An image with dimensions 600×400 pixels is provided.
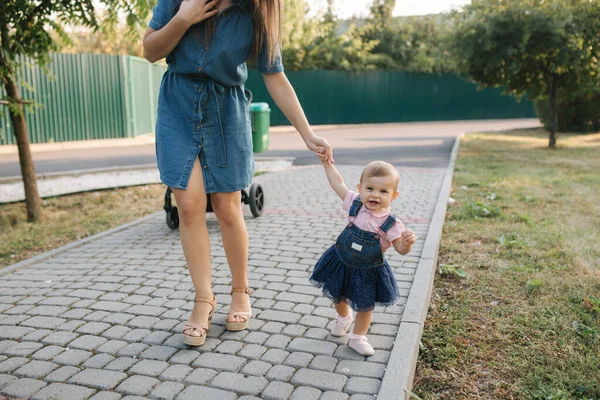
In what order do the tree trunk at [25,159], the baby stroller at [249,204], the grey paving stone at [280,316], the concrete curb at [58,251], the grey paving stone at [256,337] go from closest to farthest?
the grey paving stone at [256,337] < the grey paving stone at [280,316] < the concrete curb at [58,251] < the baby stroller at [249,204] < the tree trunk at [25,159]

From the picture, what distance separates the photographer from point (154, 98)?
19.3 m

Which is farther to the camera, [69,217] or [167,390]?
[69,217]

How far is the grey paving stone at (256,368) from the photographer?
109 inches

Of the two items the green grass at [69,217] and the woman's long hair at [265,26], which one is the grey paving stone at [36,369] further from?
the green grass at [69,217]

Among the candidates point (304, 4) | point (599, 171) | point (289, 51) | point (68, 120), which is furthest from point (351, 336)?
point (304, 4)

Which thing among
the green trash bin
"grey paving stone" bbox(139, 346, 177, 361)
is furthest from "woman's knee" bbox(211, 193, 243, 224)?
the green trash bin

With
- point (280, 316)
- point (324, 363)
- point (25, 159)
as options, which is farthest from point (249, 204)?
point (324, 363)

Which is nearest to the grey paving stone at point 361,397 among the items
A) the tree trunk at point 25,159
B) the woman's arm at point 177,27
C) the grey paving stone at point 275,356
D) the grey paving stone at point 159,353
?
the grey paving stone at point 275,356

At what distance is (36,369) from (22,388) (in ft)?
0.62

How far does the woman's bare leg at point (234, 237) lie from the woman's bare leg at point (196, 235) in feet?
0.33

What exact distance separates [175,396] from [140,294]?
1495 mm

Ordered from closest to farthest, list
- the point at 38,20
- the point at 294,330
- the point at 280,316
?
the point at 294,330 < the point at 280,316 < the point at 38,20

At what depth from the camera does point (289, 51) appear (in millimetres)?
27094

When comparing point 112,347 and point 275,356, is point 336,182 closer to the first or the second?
point 275,356
